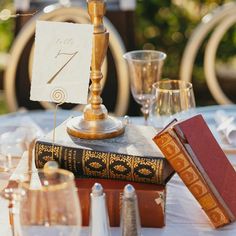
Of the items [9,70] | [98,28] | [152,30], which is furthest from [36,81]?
[152,30]

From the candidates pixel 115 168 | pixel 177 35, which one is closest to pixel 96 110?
pixel 115 168

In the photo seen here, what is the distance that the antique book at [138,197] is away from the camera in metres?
1.10

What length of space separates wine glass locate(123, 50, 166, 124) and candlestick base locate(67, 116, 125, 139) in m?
0.26

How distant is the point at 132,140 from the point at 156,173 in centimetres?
10

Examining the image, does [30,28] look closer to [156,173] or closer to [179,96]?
[179,96]

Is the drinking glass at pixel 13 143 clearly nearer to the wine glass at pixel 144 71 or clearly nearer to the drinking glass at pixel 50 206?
the wine glass at pixel 144 71

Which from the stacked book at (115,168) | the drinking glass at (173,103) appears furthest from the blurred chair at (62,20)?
the stacked book at (115,168)

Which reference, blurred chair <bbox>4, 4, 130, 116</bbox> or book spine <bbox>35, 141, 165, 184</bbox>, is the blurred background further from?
book spine <bbox>35, 141, 165, 184</bbox>

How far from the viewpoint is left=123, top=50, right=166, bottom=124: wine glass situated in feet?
4.80

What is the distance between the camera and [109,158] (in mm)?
1114

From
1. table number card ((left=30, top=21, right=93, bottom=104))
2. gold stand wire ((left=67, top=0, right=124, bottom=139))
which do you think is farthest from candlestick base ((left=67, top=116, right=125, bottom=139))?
table number card ((left=30, top=21, right=93, bottom=104))

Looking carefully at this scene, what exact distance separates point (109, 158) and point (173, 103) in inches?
10.1

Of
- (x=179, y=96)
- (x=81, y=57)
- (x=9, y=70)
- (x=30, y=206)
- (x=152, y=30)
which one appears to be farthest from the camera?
(x=152, y=30)

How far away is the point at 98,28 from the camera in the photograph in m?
1.18
